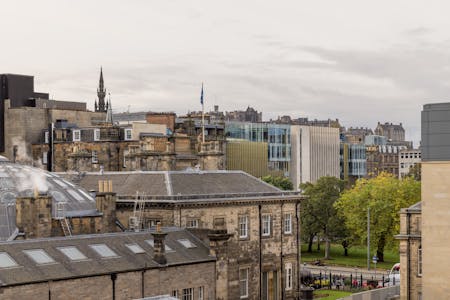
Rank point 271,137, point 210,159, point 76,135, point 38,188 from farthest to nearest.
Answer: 1. point 271,137
2. point 76,135
3. point 210,159
4. point 38,188

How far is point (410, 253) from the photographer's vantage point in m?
63.9

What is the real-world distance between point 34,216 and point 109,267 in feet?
27.9

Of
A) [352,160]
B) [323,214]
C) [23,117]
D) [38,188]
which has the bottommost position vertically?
[323,214]

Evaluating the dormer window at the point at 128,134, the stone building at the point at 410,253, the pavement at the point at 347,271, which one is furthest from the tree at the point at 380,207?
the stone building at the point at 410,253

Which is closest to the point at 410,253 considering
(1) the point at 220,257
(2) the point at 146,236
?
(1) the point at 220,257

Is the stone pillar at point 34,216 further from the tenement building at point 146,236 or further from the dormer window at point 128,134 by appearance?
the dormer window at point 128,134

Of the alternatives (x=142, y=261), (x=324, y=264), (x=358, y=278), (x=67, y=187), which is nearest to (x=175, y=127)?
(x=324, y=264)

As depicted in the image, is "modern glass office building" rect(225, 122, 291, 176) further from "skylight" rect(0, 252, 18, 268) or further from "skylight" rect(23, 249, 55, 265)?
"skylight" rect(0, 252, 18, 268)

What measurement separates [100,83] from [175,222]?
372 feet

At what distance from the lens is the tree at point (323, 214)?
11112 centimetres

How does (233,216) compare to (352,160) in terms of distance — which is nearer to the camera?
(233,216)

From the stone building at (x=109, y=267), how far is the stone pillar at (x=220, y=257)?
1.54 ft

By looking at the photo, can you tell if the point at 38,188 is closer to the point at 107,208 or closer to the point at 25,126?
the point at 107,208

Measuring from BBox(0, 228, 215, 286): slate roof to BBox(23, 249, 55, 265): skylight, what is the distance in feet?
0.76
